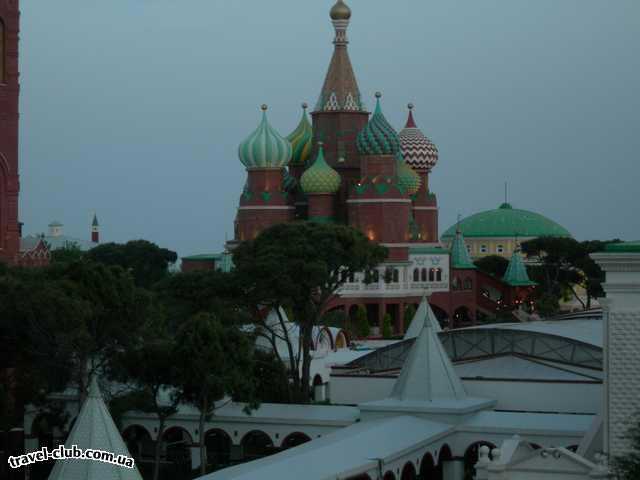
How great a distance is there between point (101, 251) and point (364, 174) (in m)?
30.0

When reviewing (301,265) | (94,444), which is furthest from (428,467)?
(94,444)

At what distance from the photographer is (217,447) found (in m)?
34.0

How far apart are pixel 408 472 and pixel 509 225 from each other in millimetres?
84323

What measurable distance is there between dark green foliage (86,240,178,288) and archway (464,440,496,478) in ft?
197

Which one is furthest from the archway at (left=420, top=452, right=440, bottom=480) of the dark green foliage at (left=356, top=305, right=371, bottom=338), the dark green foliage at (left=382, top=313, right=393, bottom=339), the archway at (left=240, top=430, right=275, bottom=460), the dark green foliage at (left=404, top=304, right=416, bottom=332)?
the dark green foliage at (left=404, top=304, right=416, bottom=332)

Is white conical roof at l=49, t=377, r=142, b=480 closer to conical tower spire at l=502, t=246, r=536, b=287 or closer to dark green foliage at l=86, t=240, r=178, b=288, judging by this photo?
conical tower spire at l=502, t=246, r=536, b=287

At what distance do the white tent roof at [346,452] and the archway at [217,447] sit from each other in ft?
13.3

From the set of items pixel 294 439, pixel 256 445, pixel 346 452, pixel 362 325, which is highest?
pixel 362 325

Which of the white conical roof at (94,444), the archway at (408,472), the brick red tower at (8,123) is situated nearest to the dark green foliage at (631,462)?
the white conical roof at (94,444)

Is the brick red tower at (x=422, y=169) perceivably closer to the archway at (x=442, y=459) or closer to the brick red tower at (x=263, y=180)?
the brick red tower at (x=263, y=180)

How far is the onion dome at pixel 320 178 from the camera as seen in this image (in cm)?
6800

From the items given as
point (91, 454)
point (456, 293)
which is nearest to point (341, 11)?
point (456, 293)

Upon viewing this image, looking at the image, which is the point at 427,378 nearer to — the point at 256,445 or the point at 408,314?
the point at 256,445

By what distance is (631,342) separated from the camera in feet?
69.9
